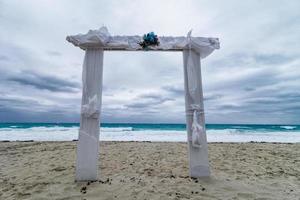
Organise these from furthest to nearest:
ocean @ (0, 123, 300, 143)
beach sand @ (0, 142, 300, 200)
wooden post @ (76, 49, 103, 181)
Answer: ocean @ (0, 123, 300, 143)
wooden post @ (76, 49, 103, 181)
beach sand @ (0, 142, 300, 200)

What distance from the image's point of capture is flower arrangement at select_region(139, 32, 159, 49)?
17.2 feet

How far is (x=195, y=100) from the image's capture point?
5.32m

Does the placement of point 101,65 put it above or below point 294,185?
above

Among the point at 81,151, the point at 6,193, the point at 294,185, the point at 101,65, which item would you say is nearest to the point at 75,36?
the point at 101,65

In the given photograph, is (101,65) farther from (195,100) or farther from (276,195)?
(276,195)

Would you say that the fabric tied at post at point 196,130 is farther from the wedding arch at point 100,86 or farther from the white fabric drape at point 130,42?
the white fabric drape at point 130,42

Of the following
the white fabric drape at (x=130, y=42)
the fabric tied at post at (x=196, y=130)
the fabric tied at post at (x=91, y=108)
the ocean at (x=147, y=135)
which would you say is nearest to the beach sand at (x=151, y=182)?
the fabric tied at post at (x=196, y=130)

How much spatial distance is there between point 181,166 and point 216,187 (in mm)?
2028

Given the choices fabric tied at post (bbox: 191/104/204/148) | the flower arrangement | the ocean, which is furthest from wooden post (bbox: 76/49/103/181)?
the ocean

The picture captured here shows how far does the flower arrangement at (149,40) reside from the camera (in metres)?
5.24

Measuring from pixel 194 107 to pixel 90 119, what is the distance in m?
2.48

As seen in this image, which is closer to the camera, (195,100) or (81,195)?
(81,195)

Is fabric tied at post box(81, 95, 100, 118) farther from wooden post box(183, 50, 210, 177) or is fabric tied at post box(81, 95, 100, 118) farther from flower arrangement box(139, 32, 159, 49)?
wooden post box(183, 50, 210, 177)

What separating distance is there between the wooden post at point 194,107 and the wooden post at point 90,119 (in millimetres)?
2123
